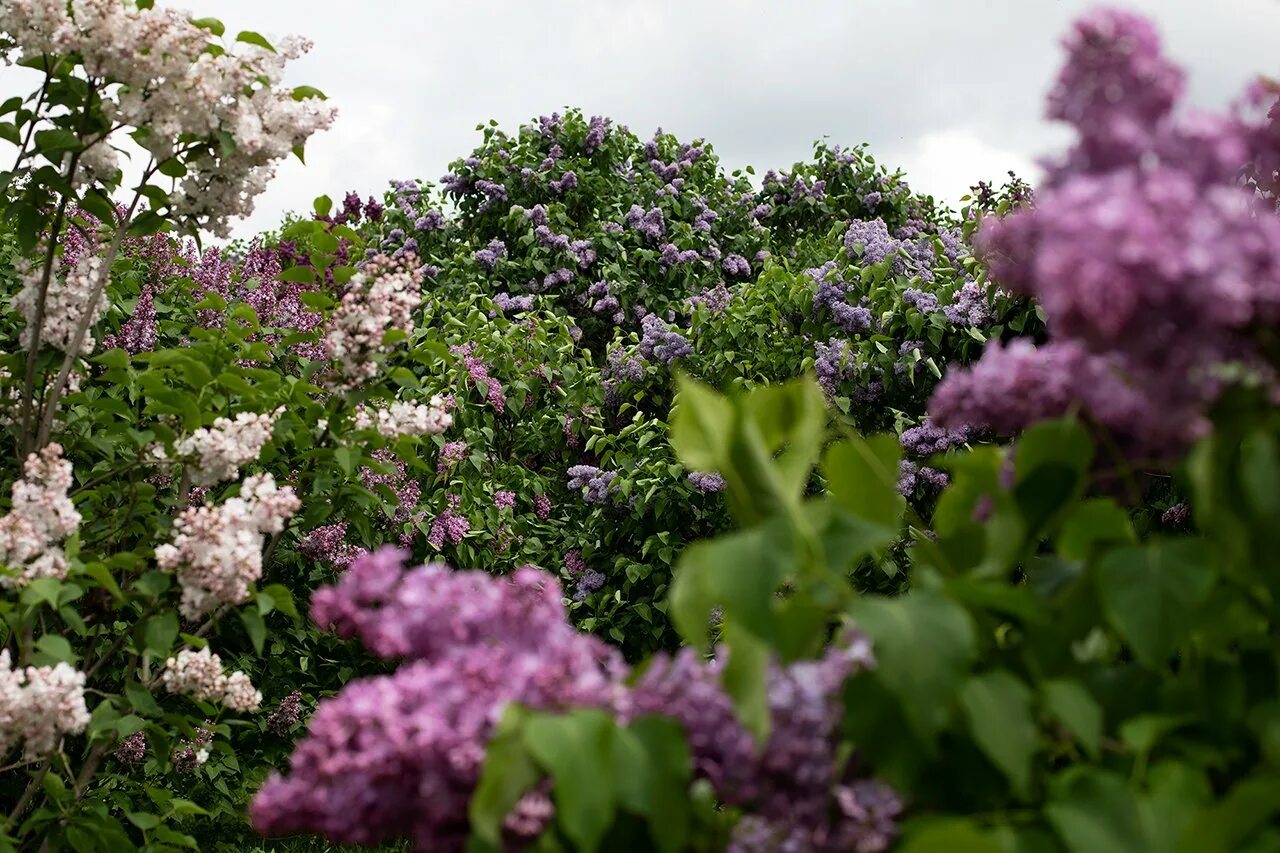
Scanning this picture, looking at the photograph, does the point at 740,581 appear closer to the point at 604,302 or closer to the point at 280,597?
the point at 280,597

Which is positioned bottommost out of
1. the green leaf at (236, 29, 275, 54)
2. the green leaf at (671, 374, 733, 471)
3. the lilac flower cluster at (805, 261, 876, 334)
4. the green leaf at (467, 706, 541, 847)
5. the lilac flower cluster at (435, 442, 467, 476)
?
the green leaf at (467, 706, 541, 847)

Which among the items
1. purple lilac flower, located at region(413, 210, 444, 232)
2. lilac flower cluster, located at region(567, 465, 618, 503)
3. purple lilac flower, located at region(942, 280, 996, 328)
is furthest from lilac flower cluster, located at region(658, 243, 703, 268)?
purple lilac flower, located at region(942, 280, 996, 328)

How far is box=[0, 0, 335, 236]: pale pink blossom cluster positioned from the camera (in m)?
2.88

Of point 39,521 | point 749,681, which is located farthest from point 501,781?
point 39,521

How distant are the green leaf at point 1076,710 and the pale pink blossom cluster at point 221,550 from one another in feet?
6.40

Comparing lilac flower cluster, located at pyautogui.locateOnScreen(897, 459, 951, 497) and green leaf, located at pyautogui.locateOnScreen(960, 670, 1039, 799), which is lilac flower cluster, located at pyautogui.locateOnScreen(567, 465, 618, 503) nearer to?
lilac flower cluster, located at pyautogui.locateOnScreen(897, 459, 951, 497)

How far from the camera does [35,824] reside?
294 centimetres

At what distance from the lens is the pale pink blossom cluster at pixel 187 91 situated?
2.88 meters

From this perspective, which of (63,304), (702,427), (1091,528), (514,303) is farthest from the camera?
(514,303)

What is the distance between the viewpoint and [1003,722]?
110cm

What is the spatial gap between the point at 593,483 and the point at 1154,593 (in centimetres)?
497

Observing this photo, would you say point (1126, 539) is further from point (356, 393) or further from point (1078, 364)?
point (356, 393)

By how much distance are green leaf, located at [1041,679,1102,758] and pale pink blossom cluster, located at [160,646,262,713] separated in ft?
7.31

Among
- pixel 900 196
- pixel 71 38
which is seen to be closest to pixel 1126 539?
pixel 71 38
